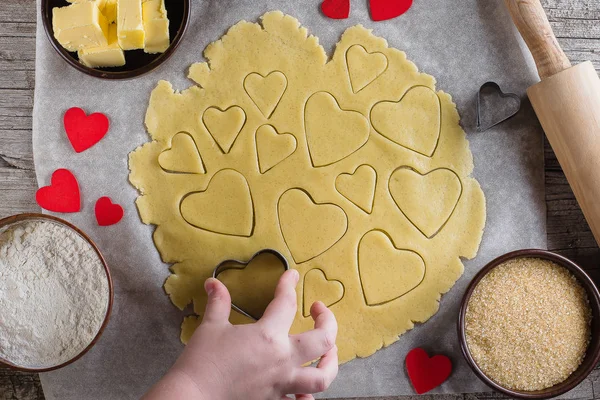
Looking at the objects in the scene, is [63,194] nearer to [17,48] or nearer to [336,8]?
[17,48]

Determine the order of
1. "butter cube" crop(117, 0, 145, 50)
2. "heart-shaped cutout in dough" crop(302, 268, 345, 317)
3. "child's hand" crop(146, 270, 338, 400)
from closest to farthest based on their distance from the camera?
"child's hand" crop(146, 270, 338, 400), "butter cube" crop(117, 0, 145, 50), "heart-shaped cutout in dough" crop(302, 268, 345, 317)

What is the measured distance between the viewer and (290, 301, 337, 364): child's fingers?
56.1 inches


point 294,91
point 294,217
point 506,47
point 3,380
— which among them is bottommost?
point 3,380

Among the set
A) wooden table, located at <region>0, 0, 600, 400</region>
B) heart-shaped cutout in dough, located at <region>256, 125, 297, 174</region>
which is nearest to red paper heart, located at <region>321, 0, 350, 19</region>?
heart-shaped cutout in dough, located at <region>256, 125, 297, 174</region>

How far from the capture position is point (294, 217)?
1658 millimetres

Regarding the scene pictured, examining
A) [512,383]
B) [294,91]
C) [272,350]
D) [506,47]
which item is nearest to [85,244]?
[272,350]

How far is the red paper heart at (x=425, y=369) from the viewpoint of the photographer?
1.65 metres

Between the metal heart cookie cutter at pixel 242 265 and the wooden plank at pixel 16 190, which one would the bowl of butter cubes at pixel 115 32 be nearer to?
the wooden plank at pixel 16 190

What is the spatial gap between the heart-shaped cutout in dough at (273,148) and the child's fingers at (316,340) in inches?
18.5

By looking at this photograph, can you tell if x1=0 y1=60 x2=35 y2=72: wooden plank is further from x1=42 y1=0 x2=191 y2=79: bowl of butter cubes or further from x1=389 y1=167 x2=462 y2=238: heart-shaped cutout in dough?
x1=389 y1=167 x2=462 y2=238: heart-shaped cutout in dough

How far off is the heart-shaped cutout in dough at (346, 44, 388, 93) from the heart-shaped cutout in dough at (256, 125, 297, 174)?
0.25 metres

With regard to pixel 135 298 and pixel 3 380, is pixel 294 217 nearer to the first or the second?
pixel 135 298

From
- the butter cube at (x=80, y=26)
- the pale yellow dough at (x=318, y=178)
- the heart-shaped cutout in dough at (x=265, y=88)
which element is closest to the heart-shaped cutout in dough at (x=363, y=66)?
the pale yellow dough at (x=318, y=178)

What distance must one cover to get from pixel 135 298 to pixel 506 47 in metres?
1.33
